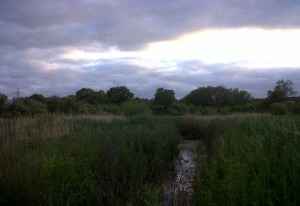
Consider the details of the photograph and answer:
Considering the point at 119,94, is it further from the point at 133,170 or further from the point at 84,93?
the point at 133,170

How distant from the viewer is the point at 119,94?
6831cm

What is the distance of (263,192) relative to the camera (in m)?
5.50

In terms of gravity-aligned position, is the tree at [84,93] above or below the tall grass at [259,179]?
above

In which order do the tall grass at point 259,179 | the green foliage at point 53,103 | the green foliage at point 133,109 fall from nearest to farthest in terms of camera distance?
the tall grass at point 259,179 < the green foliage at point 53,103 < the green foliage at point 133,109

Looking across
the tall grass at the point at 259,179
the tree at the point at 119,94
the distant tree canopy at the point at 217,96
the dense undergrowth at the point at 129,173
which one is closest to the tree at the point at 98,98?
the tree at the point at 119,94

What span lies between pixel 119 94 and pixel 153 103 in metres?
12.6

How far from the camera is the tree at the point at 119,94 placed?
6719 centimetres

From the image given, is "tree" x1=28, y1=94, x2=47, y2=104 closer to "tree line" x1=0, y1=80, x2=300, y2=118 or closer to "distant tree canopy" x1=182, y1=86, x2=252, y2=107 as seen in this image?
"tree line" x1=0, y1=80, x2=300, y2=118

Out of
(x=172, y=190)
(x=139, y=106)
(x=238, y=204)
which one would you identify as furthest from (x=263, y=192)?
(x=139, y=106)

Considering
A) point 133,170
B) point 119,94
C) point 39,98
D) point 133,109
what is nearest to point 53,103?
point 39,98

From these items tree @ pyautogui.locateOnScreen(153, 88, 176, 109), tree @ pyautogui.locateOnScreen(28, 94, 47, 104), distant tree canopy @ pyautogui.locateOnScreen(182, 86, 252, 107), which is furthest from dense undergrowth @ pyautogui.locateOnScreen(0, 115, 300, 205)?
distant tree canopy @ pyautogui.locateOnScreen(182, 86, 252, 107)

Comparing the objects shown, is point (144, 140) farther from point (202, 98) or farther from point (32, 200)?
point (202, 98)

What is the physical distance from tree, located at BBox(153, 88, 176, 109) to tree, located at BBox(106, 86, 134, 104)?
7695 millimetres

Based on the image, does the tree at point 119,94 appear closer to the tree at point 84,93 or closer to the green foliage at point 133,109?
the tree at point 84,93
